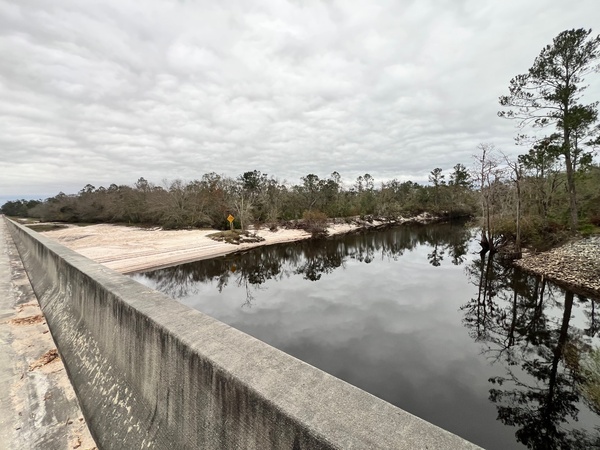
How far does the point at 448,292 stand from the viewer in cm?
1463

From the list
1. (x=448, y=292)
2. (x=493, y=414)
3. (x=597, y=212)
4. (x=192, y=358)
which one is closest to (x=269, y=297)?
(x=448, y=292)

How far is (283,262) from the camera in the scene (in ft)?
77.9

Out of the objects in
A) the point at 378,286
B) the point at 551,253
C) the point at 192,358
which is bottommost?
the point at 378,286

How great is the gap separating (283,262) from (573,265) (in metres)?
18.4

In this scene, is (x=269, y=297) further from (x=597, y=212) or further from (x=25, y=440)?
(x=597, y=212)

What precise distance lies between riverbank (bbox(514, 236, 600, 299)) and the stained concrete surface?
18122 millimetres

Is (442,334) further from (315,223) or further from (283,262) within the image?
(315,223)

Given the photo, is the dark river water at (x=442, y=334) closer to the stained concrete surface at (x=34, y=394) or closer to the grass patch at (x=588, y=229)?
the stained concrete surface at (x=34, y=394)

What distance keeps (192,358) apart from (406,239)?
122ft

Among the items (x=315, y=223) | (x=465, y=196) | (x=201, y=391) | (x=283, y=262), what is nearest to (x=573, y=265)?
(x=283, y=262)

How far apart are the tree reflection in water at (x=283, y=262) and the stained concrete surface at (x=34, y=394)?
8038 mm

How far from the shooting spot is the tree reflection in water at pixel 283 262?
56.1ft

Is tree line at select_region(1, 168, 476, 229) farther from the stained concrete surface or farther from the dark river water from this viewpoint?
the stained concrete surface

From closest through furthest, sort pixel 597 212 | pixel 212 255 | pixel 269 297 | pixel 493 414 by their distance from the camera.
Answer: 1. pixel 493 414
2. pixel 269 297
3. pixel 597 212
4. pixel 212 255
